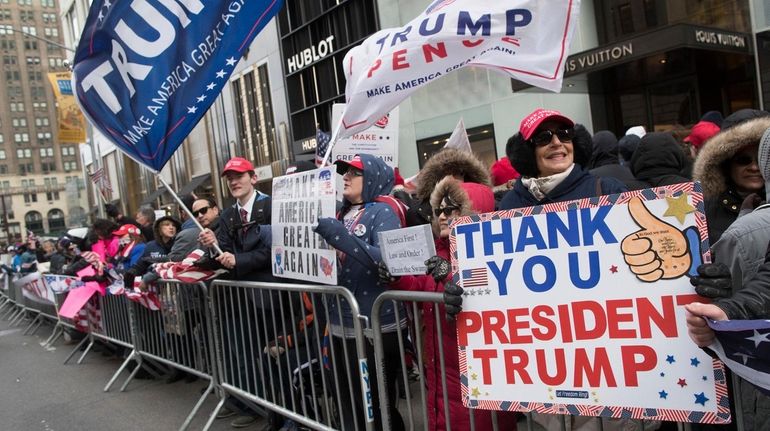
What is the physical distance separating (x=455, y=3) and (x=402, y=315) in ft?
6.41

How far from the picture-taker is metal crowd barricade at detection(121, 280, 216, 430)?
5402 mm

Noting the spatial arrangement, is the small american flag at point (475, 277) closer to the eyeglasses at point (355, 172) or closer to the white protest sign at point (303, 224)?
the white protest sign at point (303, 224)

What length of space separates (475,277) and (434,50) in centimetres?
175

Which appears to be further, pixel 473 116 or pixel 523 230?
pixel 473 116

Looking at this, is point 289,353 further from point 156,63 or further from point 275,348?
point 156,63

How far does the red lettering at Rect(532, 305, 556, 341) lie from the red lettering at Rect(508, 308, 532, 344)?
0.11ft

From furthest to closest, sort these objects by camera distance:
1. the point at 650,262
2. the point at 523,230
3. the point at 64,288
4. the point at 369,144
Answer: the point at 64,288
the point at 369,144
the point at 523,230
the point at 650,262

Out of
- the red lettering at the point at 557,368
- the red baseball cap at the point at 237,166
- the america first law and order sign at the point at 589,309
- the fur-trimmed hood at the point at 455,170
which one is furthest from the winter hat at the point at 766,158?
the red baseball cap at the point at 237,166

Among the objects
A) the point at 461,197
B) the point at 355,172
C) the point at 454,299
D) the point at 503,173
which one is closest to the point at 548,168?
the point at 461,197

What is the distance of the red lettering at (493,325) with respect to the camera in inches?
93.5

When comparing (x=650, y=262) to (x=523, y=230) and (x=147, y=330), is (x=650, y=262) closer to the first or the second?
(x=523, y=230)

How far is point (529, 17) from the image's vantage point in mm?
3469

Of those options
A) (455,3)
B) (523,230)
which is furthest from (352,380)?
(455,3)

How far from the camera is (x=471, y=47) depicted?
142 inches
